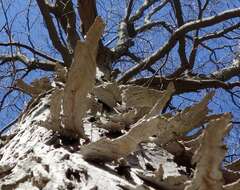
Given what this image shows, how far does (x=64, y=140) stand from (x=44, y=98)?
88cm

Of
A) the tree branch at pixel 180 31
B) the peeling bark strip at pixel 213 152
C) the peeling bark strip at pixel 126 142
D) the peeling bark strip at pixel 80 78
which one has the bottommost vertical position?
the peeling bark strip at pixel 213 152

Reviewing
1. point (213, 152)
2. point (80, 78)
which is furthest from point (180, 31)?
point (213, 152)

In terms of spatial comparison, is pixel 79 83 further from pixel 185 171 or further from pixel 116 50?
pixel 116 50

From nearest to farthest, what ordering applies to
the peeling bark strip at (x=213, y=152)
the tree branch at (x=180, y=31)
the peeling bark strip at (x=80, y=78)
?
the peeling bark strip at (x=213, y=152) < the peeling bark strip at (x=80, y=78) < the tree branch at (x=180, y=31)

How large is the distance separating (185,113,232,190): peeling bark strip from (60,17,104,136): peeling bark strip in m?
0.51

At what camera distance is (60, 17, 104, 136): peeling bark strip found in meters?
1.22

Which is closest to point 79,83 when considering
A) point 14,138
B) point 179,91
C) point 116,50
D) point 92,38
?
point 92,38

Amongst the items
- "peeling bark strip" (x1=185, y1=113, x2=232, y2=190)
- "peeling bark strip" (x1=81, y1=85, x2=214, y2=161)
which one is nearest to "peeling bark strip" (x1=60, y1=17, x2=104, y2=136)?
"peeling bark strip" (x1=81, y1=85, x2=214, y2=161)

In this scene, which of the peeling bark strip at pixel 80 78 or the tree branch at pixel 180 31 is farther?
the tree branch at pixel 180 31

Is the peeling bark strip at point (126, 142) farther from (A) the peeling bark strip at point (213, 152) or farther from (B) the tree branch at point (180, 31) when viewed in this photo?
(B) the tree branch at point (180, 31)

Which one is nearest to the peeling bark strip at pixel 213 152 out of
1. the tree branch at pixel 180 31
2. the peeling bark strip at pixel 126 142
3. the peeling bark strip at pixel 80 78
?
the peeling bark strip at pixel 126 142

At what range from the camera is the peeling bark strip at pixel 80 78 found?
48.0 inches

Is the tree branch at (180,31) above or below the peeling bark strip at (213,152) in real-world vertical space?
Answer: above

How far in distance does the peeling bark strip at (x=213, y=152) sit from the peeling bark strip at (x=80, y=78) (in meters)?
0.51
